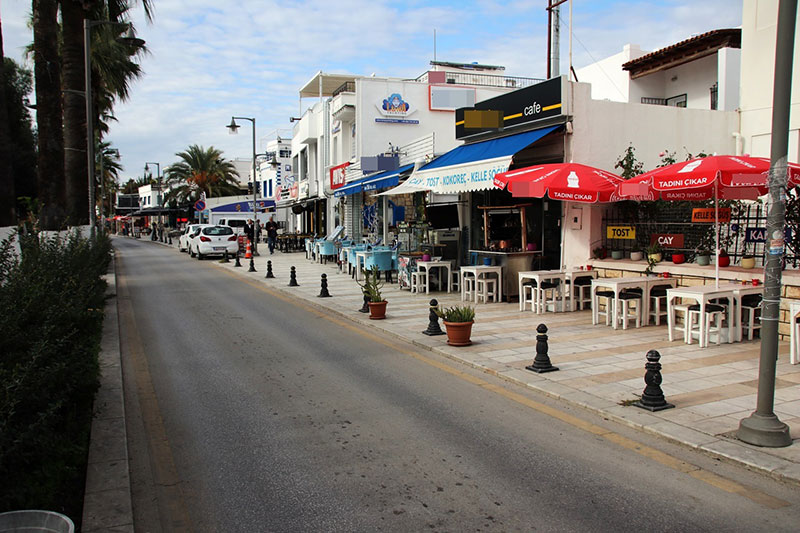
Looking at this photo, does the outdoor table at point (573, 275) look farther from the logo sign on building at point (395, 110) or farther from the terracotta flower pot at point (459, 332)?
the logo sign on building at point (395, 110)

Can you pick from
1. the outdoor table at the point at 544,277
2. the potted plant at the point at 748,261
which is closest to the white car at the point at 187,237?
the outdoor table at the point at 544,277

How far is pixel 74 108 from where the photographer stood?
57.6 ft

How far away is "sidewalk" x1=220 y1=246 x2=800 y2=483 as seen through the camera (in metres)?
5.44

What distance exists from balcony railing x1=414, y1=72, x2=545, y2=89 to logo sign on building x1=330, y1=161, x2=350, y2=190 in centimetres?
630

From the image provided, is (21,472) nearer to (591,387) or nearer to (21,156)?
(591,387)

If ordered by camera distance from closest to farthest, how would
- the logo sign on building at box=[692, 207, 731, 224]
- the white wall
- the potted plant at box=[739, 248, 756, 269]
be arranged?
the potted plant at box=[739, 248, 756, 269] → the logo sign on building at box=[692, 207, 731, 224] → the white wall

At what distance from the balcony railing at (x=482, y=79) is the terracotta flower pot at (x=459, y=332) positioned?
24834 mm

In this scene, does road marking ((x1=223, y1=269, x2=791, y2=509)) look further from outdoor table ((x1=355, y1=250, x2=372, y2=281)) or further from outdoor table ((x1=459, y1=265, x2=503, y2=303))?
outdoor table ((x1=355, y1=250, x2=372, y2=281))

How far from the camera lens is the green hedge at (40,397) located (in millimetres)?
3769

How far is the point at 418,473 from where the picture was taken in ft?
15.5

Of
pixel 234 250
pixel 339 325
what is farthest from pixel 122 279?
pixel 339 325

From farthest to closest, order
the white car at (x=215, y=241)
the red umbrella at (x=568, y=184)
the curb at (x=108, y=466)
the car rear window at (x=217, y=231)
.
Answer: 1. the car rear window at (x=217, y=231)
2. the white car at (x=215, y=241)
3. the red umbrella at (x=568, y=184)
4. the curb at (x=108, y=466)

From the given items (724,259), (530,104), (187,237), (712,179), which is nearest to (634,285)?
(724,259)

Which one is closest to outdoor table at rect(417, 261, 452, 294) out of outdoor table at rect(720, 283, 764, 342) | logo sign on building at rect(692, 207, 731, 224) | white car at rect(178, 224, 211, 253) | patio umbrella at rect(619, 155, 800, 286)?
patio umbrella at rect(619, 155, 800, 286)
